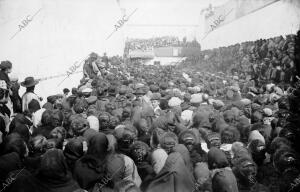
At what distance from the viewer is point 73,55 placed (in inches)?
523

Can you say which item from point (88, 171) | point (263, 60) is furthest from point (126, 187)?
point (263, 60)

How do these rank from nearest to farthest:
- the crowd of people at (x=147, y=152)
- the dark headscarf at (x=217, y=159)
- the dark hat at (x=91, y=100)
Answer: the crowd of people at (x=147, y=152)
the dark headscarf at (x=217, y=159)
the dark hat at (x=91, y=100)

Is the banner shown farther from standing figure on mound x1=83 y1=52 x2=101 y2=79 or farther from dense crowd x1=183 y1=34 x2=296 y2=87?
standing figure on mound x1=83 y1=52 x2=101 y2=79

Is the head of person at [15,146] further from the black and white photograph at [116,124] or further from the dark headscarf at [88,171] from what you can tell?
the dark headscarf at [88,171]

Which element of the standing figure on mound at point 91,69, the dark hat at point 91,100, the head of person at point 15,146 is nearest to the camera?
the head of person at point 15,146

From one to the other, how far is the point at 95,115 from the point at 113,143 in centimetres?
130

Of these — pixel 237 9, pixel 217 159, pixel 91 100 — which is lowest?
pixel 217 159

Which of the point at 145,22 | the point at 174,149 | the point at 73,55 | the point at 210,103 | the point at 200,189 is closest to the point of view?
the point at 200,189

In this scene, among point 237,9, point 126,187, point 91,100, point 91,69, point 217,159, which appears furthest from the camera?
point 237,9

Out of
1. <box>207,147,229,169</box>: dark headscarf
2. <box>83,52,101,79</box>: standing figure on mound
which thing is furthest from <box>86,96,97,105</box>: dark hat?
<box>83,52,101,79</box>: standing figure on mound

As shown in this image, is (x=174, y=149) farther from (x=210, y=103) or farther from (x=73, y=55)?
(x=73, y=55)

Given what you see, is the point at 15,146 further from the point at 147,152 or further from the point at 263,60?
the point at 263,60

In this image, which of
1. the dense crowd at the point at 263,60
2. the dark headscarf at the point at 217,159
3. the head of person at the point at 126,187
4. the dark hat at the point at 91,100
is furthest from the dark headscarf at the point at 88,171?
the dense crowd at the point at 263,60

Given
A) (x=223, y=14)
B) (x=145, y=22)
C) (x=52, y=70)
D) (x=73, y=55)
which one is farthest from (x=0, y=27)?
(x=145, y=22)
